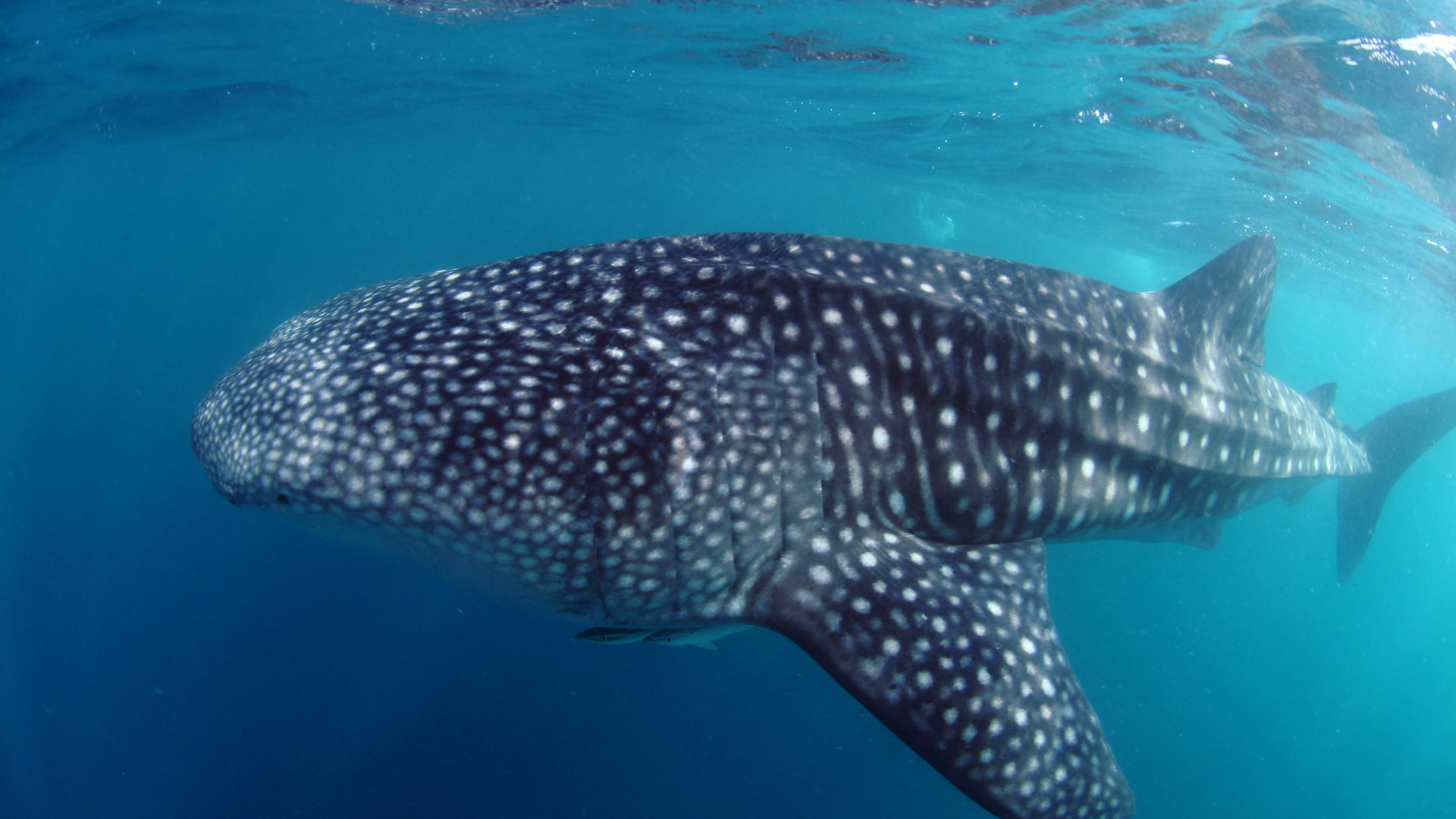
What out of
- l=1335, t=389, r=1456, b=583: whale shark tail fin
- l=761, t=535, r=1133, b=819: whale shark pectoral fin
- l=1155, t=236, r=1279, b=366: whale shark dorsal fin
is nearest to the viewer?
l=761, t=535, r=1133, b=819: whale shark pectoral fin

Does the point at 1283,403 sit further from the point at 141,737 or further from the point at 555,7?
the point at 141,737

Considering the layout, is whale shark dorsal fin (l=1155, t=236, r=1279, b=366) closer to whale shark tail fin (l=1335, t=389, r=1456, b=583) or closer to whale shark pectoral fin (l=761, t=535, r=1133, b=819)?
whale shark pectoral fin (l=761, t=535, r=1133, b=819)

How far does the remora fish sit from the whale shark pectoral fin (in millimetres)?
11

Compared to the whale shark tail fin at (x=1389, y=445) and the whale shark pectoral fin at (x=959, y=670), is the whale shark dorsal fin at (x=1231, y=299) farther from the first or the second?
the whale shark tail fin at (x=1389, y=445)

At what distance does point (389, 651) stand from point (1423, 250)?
92.6 ft

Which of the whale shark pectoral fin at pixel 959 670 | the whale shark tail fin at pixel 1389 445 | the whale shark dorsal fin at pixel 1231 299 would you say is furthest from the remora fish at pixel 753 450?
the whale shark tail fin at pixel 1389 445

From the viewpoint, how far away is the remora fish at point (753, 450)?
9.22ft

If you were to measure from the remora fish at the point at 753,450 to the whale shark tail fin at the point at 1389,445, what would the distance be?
9.04m

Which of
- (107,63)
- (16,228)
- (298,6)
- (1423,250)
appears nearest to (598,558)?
(298,6)

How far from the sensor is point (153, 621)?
17172 mm

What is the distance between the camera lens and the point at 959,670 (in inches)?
112

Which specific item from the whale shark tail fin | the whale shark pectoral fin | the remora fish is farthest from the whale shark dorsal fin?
the whale shark tail fin

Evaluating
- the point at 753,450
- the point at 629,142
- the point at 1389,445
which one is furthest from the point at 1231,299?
the point at 629,142

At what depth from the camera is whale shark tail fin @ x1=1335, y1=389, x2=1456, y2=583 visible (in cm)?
953
